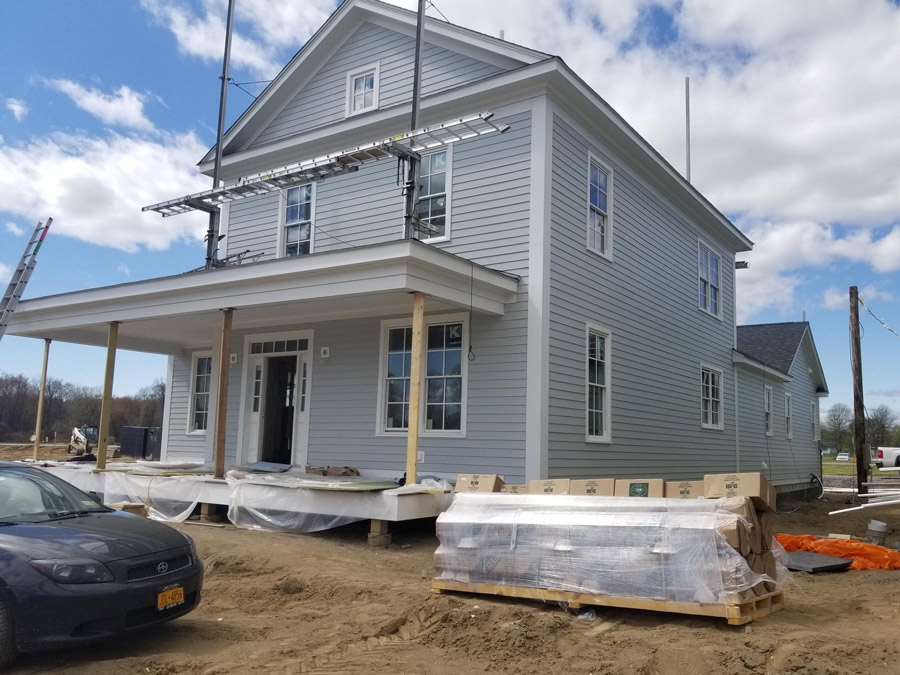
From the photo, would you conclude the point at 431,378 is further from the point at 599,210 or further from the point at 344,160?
the point at 599,210

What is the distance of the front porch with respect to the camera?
10055mm

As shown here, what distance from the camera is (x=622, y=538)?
5957 mm

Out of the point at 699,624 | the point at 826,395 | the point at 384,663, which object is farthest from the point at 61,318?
the point at 826,395

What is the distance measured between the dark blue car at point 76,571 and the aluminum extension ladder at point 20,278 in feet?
28.6

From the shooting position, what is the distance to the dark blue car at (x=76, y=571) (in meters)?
4.69

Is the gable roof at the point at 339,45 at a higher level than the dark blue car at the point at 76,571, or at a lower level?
higher

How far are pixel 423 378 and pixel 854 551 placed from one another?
6.25 meters

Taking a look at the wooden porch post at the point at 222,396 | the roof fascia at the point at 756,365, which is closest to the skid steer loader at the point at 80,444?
the wooden porch post at the point at 222,396

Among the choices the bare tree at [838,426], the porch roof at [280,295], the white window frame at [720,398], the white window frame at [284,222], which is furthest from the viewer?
the bare tree at [838,426]

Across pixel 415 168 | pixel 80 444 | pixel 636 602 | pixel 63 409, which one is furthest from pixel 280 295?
pixel 63 409

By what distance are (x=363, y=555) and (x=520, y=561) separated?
291 centimetres

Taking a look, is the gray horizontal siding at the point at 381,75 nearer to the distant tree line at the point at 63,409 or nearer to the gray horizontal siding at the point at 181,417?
the gray horizontal siding at the point at 181,417

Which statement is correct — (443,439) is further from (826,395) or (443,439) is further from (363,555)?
(826,395)

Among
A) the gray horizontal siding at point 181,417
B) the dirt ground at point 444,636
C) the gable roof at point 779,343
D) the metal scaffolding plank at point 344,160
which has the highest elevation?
the metal scaffolding plank at point 344,160
